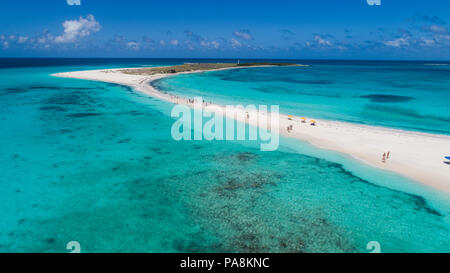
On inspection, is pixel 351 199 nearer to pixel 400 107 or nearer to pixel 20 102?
pixel 400 107

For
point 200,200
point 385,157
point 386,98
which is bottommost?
point 200,200

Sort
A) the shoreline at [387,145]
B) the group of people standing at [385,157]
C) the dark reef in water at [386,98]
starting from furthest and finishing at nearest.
Answer: the dark reef in water at [386,98] → the group of people standing at [385,157] → the shoreline at [387,145]

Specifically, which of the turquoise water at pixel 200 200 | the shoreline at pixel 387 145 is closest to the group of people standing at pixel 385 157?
the shoreline at pixel 387 145

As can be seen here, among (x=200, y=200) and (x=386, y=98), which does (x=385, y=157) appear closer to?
(x=200, y=200)

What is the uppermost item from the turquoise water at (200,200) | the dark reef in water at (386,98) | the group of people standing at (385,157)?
the dark reef in water at (386,98)

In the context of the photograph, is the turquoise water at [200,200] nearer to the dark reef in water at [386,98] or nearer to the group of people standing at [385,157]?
the group of people standing at [385,157]

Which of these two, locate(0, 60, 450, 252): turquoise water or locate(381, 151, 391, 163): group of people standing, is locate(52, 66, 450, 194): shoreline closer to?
locate(381, 151, 391, 163): group of people standing

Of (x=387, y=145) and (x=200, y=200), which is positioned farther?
(x=387, y=145)

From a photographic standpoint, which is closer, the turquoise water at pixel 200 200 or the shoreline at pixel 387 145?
the turquoise water at pixel 200 200

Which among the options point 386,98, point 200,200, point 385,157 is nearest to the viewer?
point 200,200

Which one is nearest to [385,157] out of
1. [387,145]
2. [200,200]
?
[387,145]
